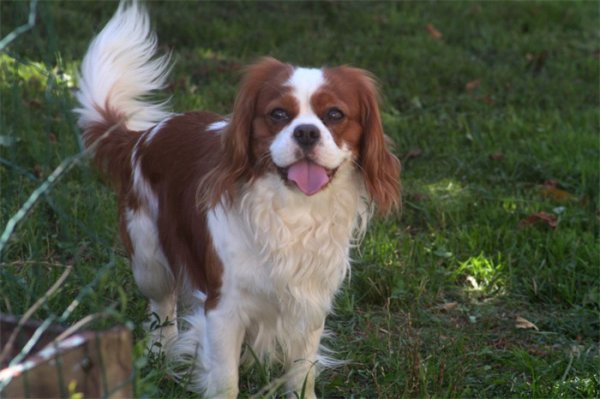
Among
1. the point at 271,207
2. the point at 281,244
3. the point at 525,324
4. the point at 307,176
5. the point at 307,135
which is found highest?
the point at 307,135

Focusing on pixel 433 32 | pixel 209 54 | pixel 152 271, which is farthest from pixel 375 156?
pixel 433 32

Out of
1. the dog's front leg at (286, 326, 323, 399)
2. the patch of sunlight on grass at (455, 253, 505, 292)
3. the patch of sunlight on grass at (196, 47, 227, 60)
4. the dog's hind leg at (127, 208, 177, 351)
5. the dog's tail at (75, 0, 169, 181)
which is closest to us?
the dog's front leg at (286, 326, 323, 399)

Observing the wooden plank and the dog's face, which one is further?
the dog's face

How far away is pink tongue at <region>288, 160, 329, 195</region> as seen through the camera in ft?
9.68

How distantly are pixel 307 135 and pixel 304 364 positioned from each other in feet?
2.87

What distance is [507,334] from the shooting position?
392 cm

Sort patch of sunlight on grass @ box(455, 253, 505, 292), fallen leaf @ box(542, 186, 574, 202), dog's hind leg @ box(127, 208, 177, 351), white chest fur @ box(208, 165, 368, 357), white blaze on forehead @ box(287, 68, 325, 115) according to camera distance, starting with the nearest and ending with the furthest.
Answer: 1. white blaze on forehead @ box(287, 68, 325, 115)
2. white chest fur @ box(208, 165, 368, 357)
3. dog's hind leg @ box(127, 208, 177, 351)
4. patch of sunlight on grass @ box(455, 253, 505, 292)
5. fallen leaf @ box(542, 186, 574, 202)

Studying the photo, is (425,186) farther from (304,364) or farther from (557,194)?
(304,364)

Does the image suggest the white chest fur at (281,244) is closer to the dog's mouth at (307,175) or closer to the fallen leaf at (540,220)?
the dog's mouth at (307,175)

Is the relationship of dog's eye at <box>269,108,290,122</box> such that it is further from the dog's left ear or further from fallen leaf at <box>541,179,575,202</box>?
fallen leaf at <box>541,179,575,202</box>

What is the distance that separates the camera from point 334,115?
9.91 feet

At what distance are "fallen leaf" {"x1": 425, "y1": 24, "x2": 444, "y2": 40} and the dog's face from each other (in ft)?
15.0

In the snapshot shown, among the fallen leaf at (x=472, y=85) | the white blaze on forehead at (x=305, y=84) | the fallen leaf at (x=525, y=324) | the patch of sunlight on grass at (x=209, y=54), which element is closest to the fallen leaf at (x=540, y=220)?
the fallen leaf at (x=525, y=324)

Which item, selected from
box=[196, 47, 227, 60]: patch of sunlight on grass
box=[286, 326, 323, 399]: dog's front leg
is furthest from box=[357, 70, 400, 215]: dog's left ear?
box=[196, 47, 227, 60]: patch of sunlight on grass
